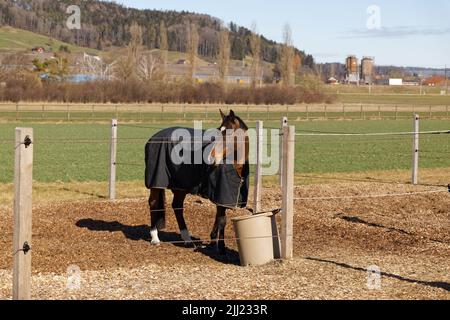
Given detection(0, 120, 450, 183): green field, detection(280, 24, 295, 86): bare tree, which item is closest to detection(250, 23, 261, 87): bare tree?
detection(280, 24, 295, 86): bare tree

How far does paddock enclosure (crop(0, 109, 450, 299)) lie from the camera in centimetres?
760

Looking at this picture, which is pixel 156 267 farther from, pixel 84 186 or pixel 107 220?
pixel 84 186

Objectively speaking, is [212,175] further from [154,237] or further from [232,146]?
[154,237]

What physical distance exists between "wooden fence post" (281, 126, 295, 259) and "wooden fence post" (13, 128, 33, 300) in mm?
3431

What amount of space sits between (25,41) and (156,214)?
17655 cm

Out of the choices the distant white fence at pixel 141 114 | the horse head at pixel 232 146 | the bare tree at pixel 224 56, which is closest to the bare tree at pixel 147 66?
the bare tree at pixel 224 56

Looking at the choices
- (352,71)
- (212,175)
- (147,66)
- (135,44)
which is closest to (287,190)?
(212,175)

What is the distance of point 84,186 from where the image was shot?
16859mm

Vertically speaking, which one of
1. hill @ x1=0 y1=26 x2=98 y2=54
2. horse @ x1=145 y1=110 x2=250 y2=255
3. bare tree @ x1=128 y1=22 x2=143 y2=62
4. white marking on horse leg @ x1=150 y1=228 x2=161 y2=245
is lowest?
white marking on horse leg @ x1=150 y1=228 x2=161 y2=245

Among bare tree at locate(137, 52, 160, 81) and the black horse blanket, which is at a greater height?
bare tree at locate(137, 52, 160, 81)

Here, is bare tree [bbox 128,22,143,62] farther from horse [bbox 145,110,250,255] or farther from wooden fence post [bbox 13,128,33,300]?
wooden fence post [bbox 13,128,33,300]

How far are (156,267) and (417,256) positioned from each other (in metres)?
3.15

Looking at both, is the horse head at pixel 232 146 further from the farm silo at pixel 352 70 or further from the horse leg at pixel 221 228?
the farm silo at pixel 352 70
